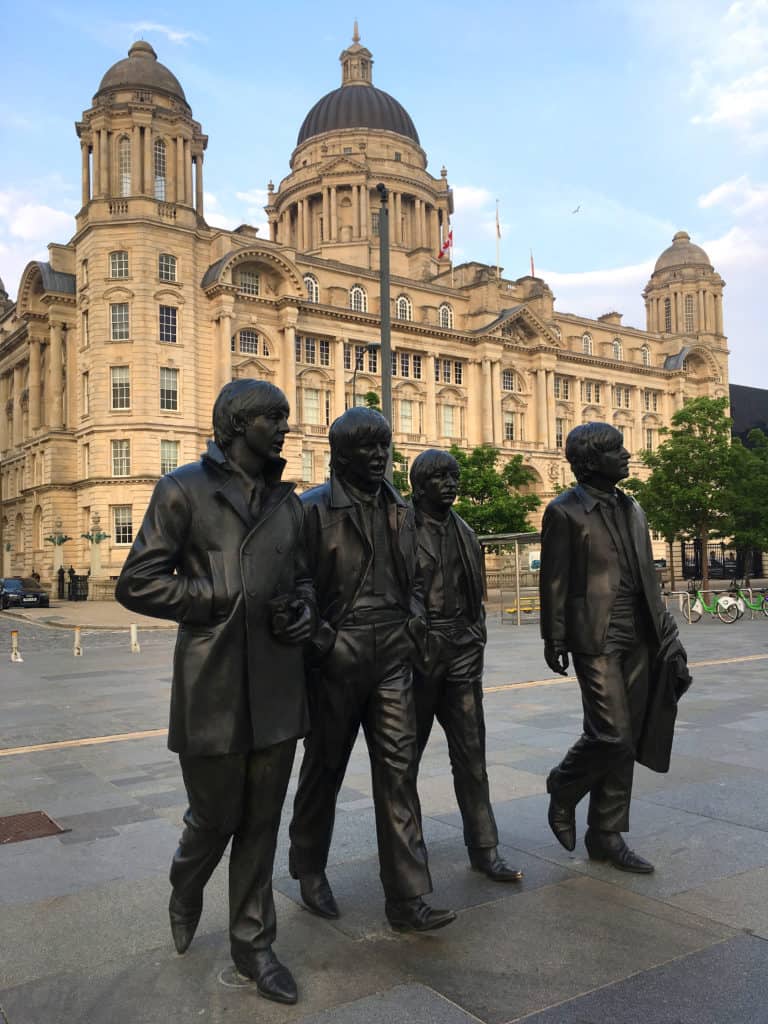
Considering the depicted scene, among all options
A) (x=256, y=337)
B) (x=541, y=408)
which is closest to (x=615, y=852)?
(x=256, y=337)

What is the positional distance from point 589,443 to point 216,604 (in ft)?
8.01

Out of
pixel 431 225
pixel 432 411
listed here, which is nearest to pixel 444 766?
pixel 432 411

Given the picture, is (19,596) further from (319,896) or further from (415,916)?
(415,916)

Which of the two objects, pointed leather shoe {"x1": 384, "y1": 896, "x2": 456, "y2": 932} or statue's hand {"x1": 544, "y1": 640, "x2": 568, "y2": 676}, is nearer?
pointed leather shoe {"x1": 384, "y1": 896, "x2": 456, "y2": 932}

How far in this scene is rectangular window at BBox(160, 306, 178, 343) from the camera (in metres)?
47.3

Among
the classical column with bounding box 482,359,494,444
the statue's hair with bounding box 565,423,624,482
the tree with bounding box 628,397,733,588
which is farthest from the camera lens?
the classical column with bounding box 482,359,494,444

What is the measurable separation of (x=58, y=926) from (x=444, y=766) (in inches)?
145

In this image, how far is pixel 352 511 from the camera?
423 centimetres

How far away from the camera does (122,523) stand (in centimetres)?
4634

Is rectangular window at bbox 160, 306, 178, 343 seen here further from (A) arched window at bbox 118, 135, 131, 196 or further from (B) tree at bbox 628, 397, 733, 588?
(B) tree at bbox 628, 397, 733, 588

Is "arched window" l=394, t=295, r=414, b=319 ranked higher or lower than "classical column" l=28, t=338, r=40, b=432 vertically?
higher

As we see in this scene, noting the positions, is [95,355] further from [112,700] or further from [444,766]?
[444,766]

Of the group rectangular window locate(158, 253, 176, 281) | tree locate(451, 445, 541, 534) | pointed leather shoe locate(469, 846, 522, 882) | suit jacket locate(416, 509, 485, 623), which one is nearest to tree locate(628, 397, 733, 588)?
tree locate(451, 445, 541, 534)

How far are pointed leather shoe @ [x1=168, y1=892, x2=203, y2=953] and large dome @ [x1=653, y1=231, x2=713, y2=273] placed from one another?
82.3 metres
